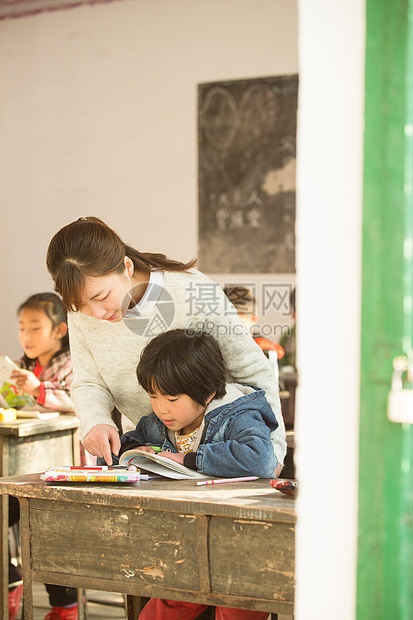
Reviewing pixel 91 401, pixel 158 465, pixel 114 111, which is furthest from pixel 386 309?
pixel 114 111

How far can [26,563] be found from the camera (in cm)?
165

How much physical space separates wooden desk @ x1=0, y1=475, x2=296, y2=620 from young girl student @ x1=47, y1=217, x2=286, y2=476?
0.34 meters

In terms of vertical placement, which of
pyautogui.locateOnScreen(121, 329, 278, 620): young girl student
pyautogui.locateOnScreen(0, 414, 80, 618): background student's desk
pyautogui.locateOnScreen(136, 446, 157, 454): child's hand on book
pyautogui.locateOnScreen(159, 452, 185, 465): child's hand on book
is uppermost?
pyautogui.locateOnScreen(121, 329, 278, 620): young girl student

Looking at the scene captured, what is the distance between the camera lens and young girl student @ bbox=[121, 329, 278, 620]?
179 cm

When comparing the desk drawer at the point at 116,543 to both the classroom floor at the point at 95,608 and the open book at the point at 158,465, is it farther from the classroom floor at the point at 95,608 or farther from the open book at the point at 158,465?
the classroom floor at the point at 95,608

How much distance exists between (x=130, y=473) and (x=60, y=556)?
0.23 m

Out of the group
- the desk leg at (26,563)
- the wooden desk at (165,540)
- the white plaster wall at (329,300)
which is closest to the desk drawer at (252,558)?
the wooden desk at (165,540)

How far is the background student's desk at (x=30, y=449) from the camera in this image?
103 inches

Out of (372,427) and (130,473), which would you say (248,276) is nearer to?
(130,473)

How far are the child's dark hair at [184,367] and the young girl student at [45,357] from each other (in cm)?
119

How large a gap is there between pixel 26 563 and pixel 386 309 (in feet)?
3.37

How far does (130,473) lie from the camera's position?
1651 mm

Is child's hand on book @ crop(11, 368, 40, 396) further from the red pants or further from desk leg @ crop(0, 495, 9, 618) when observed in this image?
the red pants

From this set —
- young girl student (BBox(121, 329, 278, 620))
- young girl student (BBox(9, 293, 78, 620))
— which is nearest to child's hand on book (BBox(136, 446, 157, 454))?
young girl student (BBox(121, 329, 278, 620))
